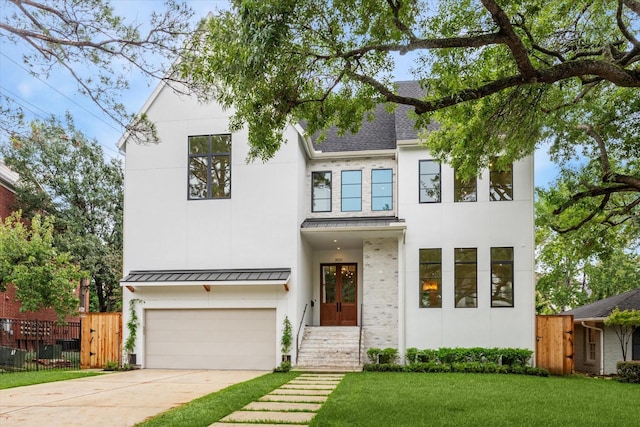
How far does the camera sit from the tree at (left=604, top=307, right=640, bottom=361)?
16.3 metres

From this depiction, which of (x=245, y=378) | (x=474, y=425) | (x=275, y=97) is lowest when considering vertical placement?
(x=245, y=378)

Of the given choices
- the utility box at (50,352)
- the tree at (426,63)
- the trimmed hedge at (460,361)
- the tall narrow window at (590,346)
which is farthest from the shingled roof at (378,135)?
the utility box at (50,352)

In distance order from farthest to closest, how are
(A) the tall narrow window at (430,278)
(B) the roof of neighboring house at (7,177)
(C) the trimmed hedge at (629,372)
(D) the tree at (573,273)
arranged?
(D) the tree at (573,273) < (B) the roof of neighboring house at (7,177) < (A) the tall narrow window at (430,278) < (C) the trimmed hedge at (629,372)

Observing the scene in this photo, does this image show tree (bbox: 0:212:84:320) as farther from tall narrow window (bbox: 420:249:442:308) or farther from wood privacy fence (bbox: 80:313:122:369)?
tall narrow window (bbox: 420:249:442:308)

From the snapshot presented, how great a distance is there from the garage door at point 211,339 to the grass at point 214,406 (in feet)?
12.5

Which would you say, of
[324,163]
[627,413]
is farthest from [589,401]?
[324,163]

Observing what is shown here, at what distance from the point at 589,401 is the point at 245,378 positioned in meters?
7.77

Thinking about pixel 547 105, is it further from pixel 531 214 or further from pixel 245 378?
pixel 245 378

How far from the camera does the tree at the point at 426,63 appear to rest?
714 cm

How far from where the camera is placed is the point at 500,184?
1628cm

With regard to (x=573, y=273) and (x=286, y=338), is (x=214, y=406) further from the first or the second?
(x=573, y=273)

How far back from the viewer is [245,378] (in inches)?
530

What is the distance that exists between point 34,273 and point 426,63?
1542 cm

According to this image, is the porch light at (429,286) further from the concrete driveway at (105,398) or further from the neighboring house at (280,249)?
the concrete driveway at (105,398)
